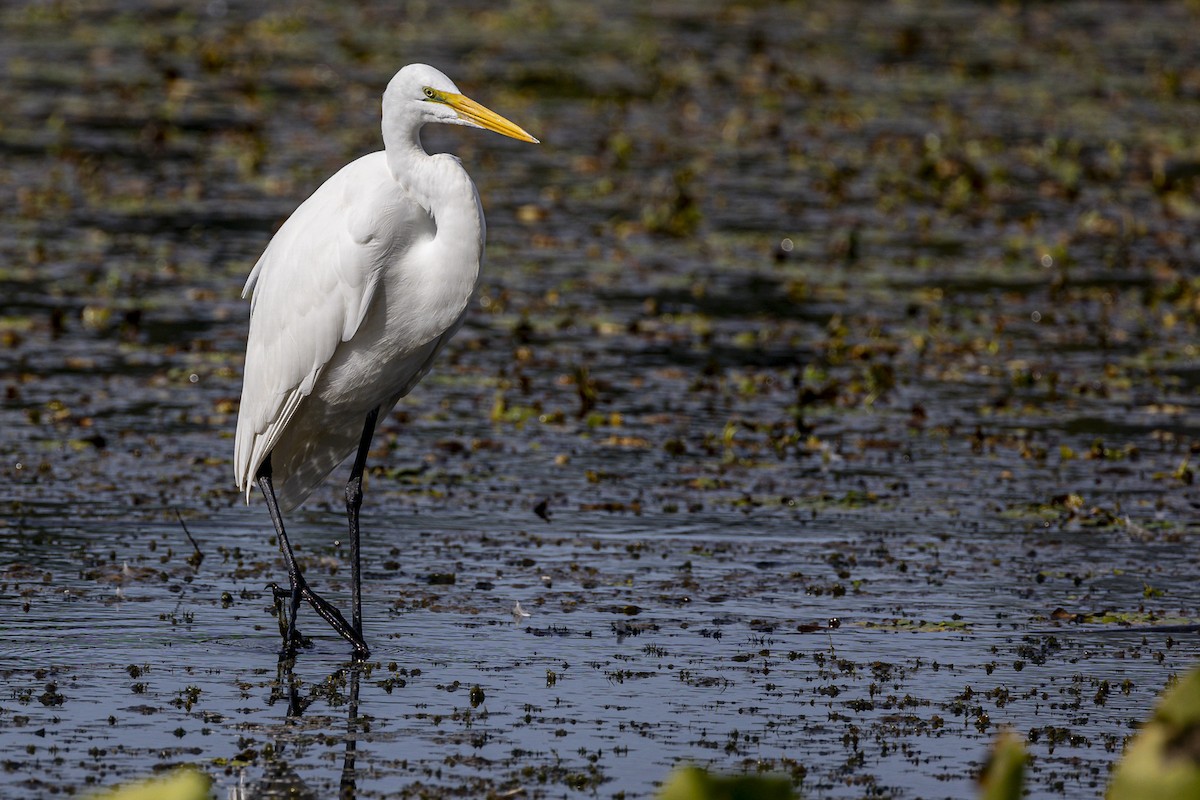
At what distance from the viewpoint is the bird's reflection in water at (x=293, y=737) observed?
18.2 ft

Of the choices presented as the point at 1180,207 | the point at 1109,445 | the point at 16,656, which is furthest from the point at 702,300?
the point at 16,656

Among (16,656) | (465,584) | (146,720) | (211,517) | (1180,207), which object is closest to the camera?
(146,720)

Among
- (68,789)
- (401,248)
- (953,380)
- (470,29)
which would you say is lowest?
(68,789)

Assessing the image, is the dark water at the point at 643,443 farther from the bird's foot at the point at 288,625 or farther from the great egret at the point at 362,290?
the great egret at the point at 362,290

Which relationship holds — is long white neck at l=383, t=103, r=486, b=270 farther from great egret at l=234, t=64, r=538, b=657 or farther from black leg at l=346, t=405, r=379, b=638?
black leg at l=346, t=405, r=379, b=638

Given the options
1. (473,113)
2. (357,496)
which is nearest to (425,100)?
(473,113)

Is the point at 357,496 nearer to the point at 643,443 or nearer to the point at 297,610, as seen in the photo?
the point at 297,610

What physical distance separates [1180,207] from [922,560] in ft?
27.5

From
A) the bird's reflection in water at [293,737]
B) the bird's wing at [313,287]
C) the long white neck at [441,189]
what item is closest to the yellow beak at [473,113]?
the long white neck at [441,189]

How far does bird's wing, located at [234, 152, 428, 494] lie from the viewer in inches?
271

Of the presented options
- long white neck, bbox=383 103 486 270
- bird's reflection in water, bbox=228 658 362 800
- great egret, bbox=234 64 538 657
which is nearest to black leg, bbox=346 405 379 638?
great egret, bbox=234 64 538 657

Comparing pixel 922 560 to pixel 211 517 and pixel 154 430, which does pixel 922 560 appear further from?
pixel 154 430

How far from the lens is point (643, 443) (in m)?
9.95

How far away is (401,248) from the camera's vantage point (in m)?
6.96
